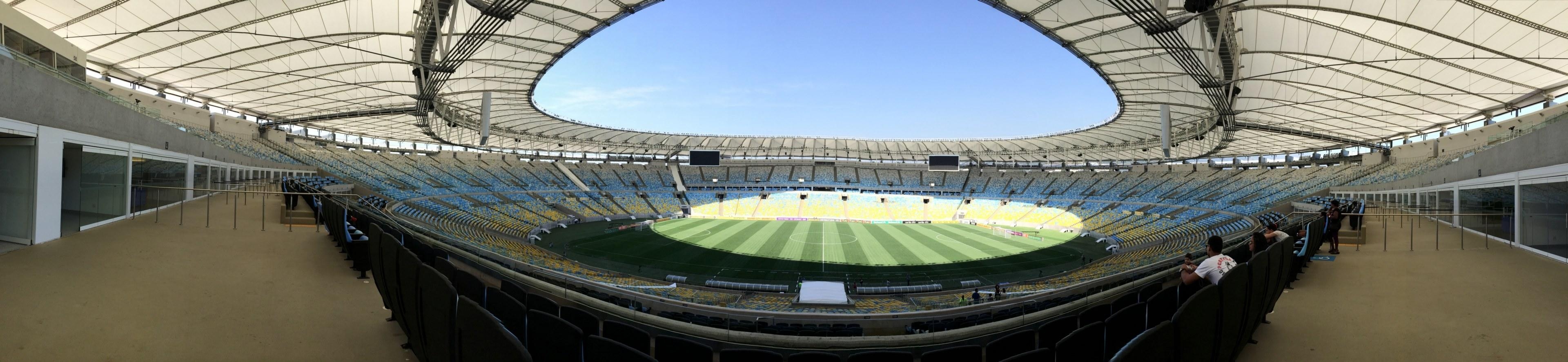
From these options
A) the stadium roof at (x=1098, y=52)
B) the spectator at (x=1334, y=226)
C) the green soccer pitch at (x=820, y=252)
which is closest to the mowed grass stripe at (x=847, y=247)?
the green soccer pitch at (x=820, y=252)

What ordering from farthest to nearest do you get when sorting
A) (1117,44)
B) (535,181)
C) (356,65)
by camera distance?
(535,181)
(356,65)
(1117,44)

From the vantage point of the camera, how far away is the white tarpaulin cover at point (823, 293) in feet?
54.1

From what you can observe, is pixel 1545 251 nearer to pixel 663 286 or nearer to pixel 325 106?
pixel 663 286

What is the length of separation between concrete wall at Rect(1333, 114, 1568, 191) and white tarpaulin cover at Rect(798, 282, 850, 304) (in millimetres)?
13992

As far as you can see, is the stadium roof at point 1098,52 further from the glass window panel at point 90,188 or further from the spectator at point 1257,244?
the spectator at point 1257,244

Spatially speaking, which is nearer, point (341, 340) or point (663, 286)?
point (341, 340)

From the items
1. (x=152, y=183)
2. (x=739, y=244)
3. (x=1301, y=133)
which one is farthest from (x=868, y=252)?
(x=152, y=183)

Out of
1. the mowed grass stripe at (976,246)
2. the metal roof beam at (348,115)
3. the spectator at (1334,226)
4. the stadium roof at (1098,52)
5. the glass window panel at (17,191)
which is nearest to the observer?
the glass window panel at (17,191)

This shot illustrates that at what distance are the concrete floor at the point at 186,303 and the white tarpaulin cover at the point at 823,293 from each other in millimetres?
Result: 11515

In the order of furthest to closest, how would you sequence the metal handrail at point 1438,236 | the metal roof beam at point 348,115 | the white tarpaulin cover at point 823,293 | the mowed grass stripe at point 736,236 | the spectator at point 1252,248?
the mowed grass stripe at point 736,236 → the metal roof beam at point 348,115 → the white tarpaulin cover at point 823,293 → the metal handrail at point 1438,236 → the spectator at point 1252,248

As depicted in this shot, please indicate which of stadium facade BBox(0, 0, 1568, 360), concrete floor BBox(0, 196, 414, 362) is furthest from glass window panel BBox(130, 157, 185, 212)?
concrete floor BBox(0, 196, 414, 362)

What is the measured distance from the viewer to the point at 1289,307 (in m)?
5.80

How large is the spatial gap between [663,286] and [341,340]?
45.2ft

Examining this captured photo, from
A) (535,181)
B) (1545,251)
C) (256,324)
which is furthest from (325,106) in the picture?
(1545,251)
